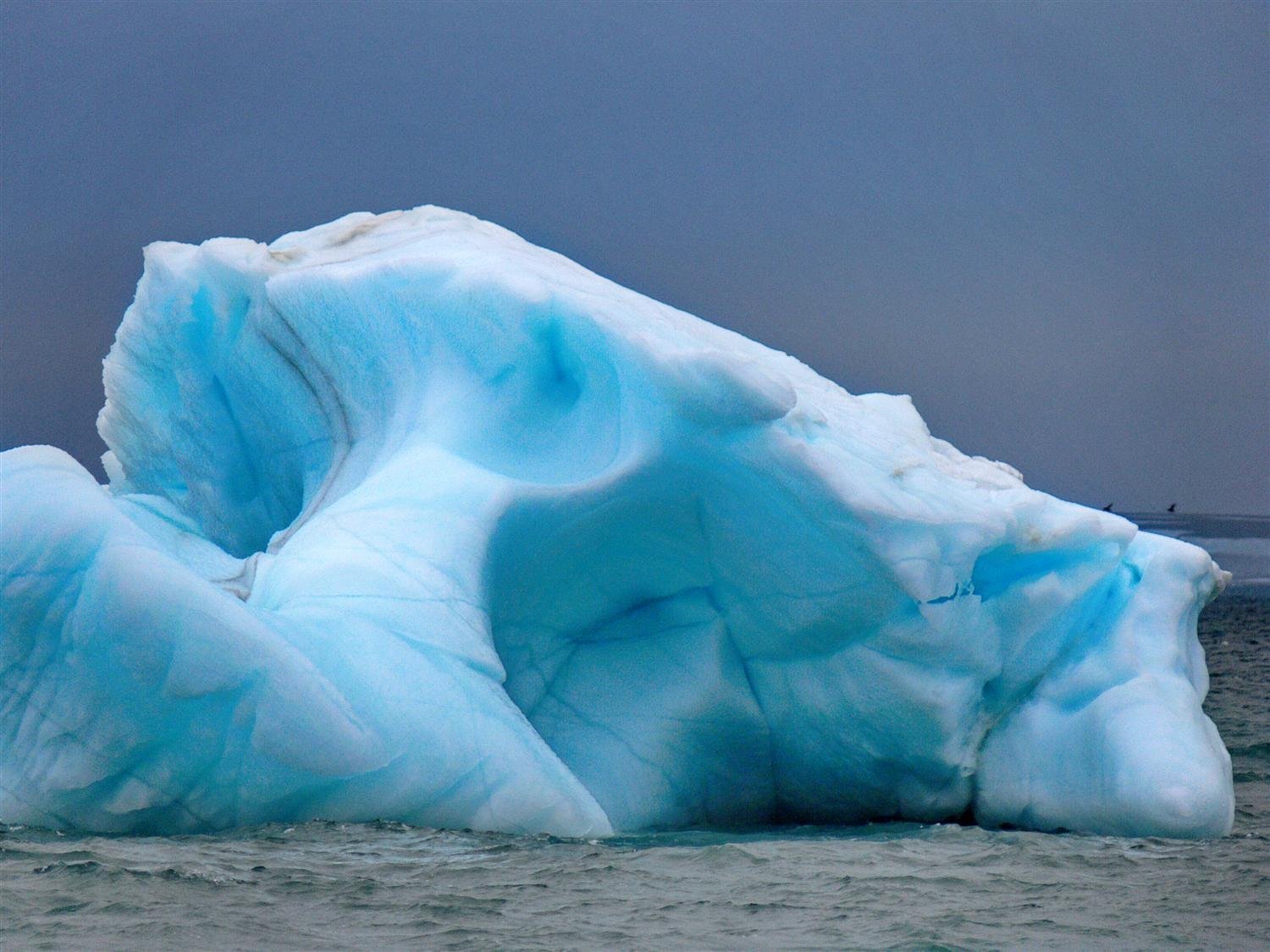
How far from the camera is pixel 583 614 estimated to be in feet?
23.1

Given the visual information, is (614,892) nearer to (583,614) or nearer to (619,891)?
(619,891)

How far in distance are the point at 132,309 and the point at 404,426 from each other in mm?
2402

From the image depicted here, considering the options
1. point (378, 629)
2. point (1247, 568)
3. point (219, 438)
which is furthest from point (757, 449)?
point (1247, 568)

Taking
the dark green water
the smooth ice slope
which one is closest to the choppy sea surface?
the dark green water

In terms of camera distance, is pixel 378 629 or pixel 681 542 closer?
pixel 378 629

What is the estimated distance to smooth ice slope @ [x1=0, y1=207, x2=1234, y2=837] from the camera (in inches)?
217

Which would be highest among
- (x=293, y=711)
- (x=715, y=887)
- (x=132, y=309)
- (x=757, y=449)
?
(x=132, y=309)

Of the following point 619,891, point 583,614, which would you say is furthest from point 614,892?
point 583,614

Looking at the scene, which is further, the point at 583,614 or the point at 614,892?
the point at 583,614

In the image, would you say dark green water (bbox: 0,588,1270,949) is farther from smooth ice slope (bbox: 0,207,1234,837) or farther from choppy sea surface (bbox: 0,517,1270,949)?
smooth ice slope (bbox: 0,207,1234,837)

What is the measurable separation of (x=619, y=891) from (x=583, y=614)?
2.11 m

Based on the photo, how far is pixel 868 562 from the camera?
6.65 metres

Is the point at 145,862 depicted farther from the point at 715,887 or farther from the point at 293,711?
the point at 715,887

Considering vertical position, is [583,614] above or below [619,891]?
above
